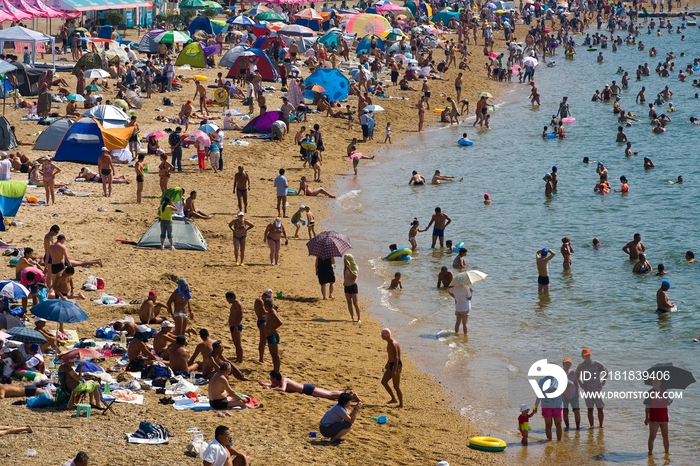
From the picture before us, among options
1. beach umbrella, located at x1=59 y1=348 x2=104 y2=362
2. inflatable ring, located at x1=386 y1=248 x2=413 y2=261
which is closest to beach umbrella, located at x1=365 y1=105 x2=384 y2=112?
inflatable ring, located at x1=386 y1=248 x2=413 y2=261

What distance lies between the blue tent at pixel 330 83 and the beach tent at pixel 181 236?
1536 centimetres

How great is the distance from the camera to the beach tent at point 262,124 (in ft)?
101

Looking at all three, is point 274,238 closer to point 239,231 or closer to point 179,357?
point 239,231

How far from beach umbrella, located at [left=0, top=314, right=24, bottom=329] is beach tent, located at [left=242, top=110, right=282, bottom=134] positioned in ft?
60.2

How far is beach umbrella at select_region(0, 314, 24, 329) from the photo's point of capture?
1274 cm

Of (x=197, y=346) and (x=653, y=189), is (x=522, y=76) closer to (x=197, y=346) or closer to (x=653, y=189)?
(x=653, y=189)

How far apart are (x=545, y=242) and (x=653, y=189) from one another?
7.78 metres

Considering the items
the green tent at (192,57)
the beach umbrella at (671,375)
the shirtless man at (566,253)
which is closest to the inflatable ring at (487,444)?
the beach umbrella at (671,375)

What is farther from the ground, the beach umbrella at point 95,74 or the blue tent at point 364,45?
the blue tent at point 364,45

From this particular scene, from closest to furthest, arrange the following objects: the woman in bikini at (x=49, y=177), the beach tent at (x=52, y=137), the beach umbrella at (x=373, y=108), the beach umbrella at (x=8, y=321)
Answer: the beach umbrella at (x=8, y=321) < the woman in bikini at (x=49, y=177) < the beach tent at (x=52, y=137) < the beach umbrella at (x=373, y=108)

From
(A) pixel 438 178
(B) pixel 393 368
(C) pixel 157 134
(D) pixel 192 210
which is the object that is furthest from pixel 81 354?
(A) pixel 438 178

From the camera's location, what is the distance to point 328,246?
1756cm

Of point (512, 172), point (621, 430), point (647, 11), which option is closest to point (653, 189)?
point (512, 172)

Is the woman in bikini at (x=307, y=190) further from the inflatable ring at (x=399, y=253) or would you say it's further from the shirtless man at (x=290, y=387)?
the shirtless man at (x=290, y=387)
